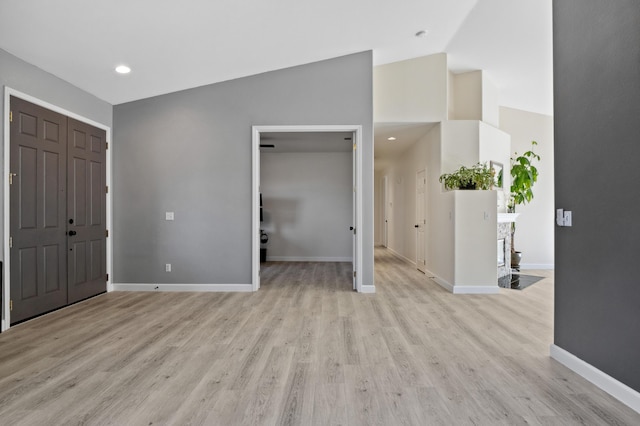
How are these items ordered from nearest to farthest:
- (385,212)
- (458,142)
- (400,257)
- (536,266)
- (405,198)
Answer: (458,142), (536,266), (405,198), (400,257), (385,212)

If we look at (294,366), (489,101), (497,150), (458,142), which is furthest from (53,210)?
(489,101)

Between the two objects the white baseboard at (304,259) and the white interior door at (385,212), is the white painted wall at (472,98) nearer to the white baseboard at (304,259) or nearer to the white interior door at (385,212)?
the white baseboard at (304,259)

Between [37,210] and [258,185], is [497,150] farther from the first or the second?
[37,210]

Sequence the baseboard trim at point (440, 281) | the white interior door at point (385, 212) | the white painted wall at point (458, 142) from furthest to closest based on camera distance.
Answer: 1. the white interior door at point (385, 212)
2. the white painted wall at point (458, 142)
3. the baseboard trim at point (440, 281)

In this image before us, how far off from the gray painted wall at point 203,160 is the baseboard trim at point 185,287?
2.8 inches

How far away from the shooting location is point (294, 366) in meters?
2.46

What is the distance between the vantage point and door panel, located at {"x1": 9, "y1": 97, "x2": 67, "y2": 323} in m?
3.37

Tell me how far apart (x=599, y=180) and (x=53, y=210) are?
523 cm

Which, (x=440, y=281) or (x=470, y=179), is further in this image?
(x=440, y=281)

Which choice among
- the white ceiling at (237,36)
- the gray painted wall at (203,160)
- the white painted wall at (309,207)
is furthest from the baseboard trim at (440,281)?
the white ceiling at (237,36)

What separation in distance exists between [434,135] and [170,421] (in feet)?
17.6

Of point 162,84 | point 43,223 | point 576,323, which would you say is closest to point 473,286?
point 576,323

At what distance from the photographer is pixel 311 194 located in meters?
8.27

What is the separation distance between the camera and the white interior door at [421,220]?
635cm
